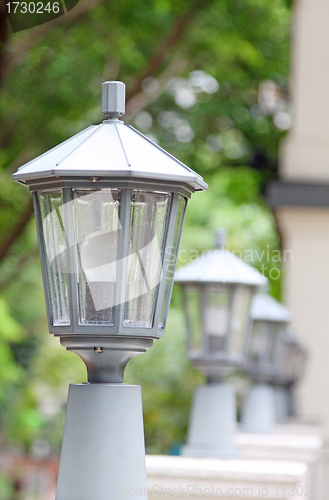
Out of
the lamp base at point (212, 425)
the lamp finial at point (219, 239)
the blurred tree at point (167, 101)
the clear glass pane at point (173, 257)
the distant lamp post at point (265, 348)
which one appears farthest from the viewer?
the blurred tree at point (167, 101)

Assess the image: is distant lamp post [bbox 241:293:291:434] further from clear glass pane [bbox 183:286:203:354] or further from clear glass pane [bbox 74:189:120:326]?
Answer: clear glass pane [bbox 74:189:120:326]

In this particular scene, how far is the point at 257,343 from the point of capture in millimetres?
8719

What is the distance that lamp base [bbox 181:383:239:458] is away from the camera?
17.7 ft

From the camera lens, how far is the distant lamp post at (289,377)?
10.4 metres

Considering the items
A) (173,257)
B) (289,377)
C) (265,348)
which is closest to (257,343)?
(265,348)

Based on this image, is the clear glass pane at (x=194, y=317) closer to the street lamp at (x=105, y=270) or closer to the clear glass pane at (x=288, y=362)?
the street lamp at (x=105, y=270)

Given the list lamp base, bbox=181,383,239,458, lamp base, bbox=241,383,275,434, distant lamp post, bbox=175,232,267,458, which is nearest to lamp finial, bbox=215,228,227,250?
distant lamp post, bbox=175,232,267,458

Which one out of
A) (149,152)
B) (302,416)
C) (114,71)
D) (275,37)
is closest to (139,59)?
(114,71)

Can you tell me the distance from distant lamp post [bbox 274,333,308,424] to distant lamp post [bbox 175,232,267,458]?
4.37 metres

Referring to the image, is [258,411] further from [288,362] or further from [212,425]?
[212,425]
